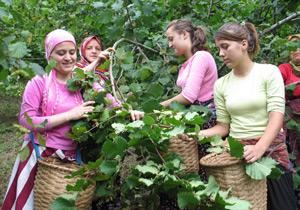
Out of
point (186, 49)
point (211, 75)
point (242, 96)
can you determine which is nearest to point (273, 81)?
point (242, 96)

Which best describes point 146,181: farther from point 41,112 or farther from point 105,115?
point 41,112

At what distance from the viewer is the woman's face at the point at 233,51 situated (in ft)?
8.04

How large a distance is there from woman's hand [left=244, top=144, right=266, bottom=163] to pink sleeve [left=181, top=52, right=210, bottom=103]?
720mm

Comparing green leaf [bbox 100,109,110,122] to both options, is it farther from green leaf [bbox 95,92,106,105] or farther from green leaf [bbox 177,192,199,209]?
green leaf [bbox 177,192,199,209]

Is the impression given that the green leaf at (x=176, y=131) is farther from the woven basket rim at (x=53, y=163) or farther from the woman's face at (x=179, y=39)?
the woman's face at (x=179, y=39)

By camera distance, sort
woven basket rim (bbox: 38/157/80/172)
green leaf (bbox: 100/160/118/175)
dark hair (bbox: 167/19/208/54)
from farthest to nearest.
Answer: dark hair (bbox: 167/19/208/54) < woven basket rim (bbox: 38/157/80/172) < green leaf (bbox: 100/160/118/175)

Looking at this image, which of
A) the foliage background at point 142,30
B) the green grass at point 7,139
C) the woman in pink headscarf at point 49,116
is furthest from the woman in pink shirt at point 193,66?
the green grass at point 7,139

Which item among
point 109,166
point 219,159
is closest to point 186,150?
point 219,159

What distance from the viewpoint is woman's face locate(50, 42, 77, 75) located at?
2.61m

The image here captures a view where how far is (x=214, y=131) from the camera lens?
2.62 meters

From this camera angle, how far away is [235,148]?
6.72 feet

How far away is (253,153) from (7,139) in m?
5.64

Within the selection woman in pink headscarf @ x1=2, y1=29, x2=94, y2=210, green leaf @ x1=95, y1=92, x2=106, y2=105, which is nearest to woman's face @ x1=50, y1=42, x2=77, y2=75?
woman in pink headscarf @ x1=2, y1=29, x2=94, y2=210

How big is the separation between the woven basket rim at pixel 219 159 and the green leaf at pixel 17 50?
3.16 feet
